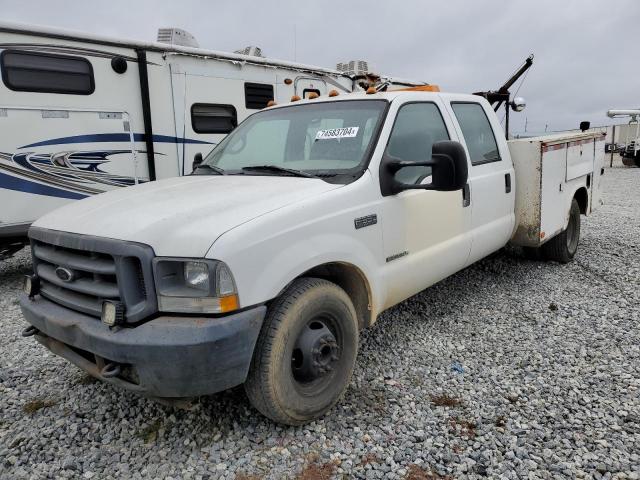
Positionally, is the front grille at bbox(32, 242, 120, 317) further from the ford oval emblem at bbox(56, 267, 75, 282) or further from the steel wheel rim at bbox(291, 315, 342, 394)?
the steel wheel rim at bbox(291, 315, 342, 394)

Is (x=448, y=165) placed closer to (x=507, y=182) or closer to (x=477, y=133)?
(x=477, y=133)

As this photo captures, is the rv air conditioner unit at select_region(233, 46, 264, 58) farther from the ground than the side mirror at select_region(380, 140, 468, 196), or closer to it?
farther from the ground

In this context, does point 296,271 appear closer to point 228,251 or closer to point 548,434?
point 228,251

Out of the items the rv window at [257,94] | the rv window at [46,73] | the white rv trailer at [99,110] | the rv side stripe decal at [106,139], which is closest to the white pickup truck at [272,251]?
the white rv trailer at [99,110]

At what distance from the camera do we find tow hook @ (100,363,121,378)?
2.39m

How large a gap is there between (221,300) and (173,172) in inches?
190

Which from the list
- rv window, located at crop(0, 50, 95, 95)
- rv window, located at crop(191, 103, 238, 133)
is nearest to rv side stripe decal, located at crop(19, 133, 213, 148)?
rv window, located at crop(191, 103, 238, 133)

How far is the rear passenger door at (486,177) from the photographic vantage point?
424cm

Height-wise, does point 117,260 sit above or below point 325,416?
above

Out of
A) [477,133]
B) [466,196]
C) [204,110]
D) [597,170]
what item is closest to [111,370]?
[466,196]

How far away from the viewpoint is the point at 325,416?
2.97 meters

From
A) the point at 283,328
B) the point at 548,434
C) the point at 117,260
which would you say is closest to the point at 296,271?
A: the point at 283,328

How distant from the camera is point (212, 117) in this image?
23.2 feet

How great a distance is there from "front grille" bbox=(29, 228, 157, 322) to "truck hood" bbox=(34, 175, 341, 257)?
6cm
